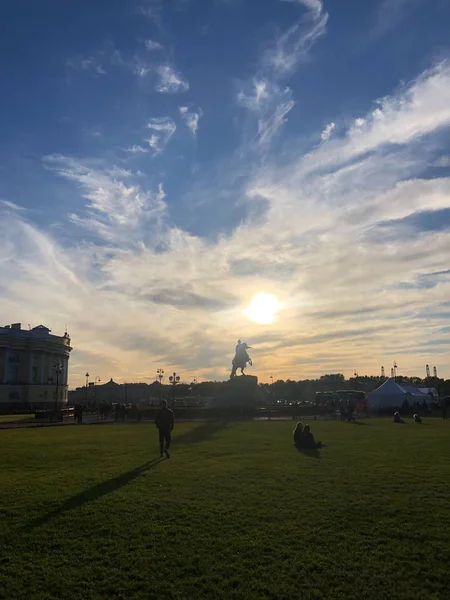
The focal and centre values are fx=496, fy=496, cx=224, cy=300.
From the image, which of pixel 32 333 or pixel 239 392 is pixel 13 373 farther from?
pixel 239 392

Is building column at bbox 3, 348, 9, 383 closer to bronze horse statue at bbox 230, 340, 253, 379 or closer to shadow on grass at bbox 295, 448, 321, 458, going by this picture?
bronze horse statue at bbox 230, 340, 253, 379

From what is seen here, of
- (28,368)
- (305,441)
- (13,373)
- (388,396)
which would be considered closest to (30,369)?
(28,368)

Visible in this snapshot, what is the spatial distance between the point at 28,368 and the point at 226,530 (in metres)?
107

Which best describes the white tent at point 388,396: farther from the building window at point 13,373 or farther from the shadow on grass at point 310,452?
the building window at point 13,373

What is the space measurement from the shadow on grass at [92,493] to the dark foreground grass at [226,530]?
30mm

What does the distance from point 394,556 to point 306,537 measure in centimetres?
142

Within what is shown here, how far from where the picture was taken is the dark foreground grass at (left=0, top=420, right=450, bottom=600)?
660 cm

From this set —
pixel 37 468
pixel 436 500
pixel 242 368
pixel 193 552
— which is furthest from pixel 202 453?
pixel 242 368

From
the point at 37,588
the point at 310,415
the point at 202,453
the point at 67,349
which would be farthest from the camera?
the point at 67,349

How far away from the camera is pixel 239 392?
186ft

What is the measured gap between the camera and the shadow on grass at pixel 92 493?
931cm

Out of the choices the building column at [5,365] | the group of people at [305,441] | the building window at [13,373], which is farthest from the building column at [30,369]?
the group of people at [305,441]

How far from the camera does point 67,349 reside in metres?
120

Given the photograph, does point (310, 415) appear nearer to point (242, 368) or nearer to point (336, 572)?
point (242, 368)
